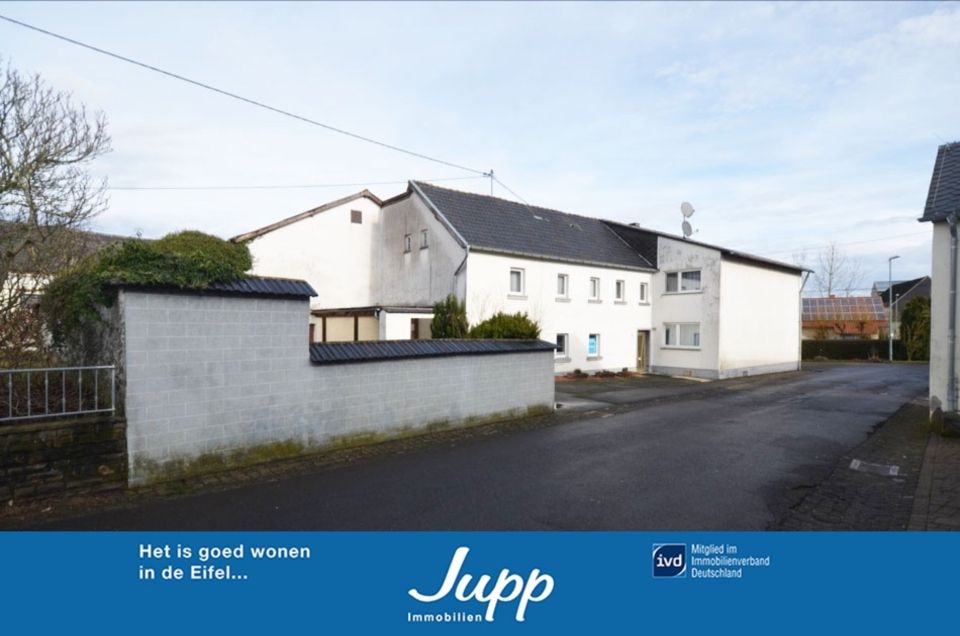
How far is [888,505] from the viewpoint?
6.77 m

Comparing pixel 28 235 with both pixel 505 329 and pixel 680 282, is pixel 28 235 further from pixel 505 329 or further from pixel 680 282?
pixel 680 282

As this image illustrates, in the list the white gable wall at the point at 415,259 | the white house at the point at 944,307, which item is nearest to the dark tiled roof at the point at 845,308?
the white gable wall at the point at 415,259

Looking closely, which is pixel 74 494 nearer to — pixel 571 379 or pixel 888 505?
pixel 888 505

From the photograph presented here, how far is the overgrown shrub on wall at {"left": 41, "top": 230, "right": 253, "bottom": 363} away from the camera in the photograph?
7297mm

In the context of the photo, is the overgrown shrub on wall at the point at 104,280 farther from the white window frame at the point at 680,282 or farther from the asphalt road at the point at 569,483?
the white window frame at the point at 680,282

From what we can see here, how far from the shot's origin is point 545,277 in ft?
74.1

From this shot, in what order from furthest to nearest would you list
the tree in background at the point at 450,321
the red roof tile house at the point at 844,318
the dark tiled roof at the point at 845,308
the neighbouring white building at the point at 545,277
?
the dark tiled roof at the point at 845,308 → the red roof tile house at the point at 844,318 → the neighbouring white building at the point at 545,277 → the tree in background at the point at 450,321

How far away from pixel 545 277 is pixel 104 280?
1721 cm

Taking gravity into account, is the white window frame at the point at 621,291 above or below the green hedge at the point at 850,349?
above

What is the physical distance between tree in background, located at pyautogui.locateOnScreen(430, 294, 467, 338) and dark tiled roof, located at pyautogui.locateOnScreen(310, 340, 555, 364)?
7.29 feet

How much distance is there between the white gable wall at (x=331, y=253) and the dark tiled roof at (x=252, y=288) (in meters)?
16.2

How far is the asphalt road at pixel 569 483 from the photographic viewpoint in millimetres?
6035

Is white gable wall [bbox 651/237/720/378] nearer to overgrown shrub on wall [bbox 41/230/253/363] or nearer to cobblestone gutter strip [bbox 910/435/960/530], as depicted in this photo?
cobblestone gutter strip [bbox 910/435/960/530]

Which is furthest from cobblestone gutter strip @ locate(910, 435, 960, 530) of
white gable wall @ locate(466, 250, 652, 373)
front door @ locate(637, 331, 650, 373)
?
front door @ locate(637, 331, 650, 373)
